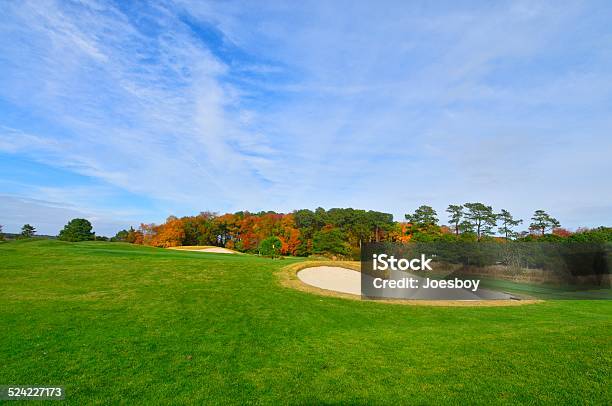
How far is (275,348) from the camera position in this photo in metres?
7.38

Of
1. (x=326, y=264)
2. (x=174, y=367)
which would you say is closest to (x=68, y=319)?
(x=174, y=367)

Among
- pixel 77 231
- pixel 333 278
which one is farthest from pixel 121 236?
pixel 333 278

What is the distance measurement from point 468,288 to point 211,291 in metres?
12.6

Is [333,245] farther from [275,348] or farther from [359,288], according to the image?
[275,348]

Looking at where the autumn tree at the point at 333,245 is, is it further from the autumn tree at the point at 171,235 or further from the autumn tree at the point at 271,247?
the autumn tree at the point at 171,235

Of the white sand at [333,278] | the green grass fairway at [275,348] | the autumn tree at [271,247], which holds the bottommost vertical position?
the green grass fairway at [275,348]

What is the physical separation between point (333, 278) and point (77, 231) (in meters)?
64.2

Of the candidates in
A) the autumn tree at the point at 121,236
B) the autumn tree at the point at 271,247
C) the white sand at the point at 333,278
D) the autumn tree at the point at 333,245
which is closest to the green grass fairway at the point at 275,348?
the white sand at the point at 333,278

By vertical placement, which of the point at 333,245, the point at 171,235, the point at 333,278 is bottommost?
the point at 333,278

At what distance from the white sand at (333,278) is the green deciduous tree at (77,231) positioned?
203 ft

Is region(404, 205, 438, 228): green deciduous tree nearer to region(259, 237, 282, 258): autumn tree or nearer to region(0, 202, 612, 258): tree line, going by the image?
region(0, 202, 612, 258): tree line

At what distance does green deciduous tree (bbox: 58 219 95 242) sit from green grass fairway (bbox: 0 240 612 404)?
58304mm

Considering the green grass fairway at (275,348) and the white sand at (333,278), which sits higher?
the white sand at (333,278)

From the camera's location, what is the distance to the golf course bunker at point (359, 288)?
15.2m
